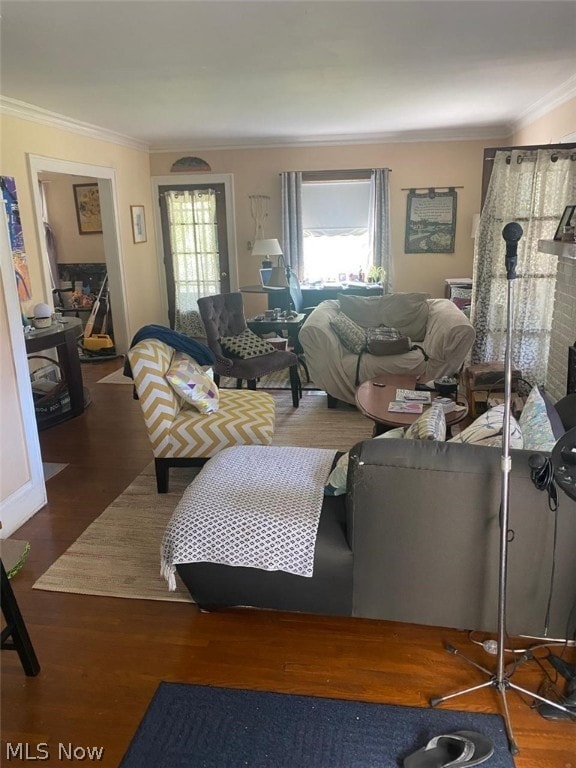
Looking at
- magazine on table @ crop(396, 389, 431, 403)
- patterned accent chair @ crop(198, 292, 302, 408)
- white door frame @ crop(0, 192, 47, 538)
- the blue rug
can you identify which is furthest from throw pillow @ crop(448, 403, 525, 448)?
patterned accent chair @ crop(198, 292, 302, 408)

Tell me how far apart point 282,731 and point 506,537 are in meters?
0.92

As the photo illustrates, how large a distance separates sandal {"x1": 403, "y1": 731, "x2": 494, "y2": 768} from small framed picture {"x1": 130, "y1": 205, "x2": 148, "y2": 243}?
6.19 m

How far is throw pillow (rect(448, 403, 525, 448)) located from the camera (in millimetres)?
2004

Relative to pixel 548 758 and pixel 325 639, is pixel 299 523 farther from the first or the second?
pixel 548 758

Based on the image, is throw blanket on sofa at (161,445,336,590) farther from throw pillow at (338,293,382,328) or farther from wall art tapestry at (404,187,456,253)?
wall art tapestry at (404,187,456,253)

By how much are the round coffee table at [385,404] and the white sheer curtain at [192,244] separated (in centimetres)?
376

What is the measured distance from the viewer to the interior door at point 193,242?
7.04 m

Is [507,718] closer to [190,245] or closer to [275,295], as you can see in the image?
[275,295]

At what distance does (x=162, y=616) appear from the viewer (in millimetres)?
2234

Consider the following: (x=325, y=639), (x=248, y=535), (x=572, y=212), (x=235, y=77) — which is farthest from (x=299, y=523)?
(x=235, y=77)

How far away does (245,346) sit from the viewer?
4672 millimetres

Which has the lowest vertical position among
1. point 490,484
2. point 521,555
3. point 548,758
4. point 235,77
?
point 548,758

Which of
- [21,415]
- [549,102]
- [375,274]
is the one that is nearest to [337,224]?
[375,274]

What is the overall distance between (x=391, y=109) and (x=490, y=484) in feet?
13.9
